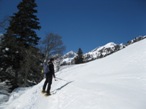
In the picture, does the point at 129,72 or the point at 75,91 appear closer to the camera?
the point at 75,91

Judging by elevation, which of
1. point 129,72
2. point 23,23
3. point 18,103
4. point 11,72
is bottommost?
point 18,103

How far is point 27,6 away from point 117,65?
943 inches

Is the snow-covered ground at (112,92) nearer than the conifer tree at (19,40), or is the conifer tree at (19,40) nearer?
the snow-covered ground at (112,92)

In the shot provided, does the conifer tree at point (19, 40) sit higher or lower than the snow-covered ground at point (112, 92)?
higher

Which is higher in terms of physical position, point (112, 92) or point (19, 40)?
point (19, 40)

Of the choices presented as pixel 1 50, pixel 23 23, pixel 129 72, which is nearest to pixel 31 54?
pixel 1 50

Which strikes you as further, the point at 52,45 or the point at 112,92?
the point at 52,45

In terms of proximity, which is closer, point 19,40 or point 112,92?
point 112,92

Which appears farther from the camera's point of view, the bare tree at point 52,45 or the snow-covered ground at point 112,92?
the bare tree at point 52,45

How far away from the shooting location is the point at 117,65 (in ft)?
47.9

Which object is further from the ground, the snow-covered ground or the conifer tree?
the conifer tree

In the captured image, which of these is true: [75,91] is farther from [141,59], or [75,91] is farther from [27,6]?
[27,6]

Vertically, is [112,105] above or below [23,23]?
below

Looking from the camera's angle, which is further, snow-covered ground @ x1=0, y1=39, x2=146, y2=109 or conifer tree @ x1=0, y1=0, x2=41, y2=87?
conifer tree @ x1=0, y1=0, x2=41, y2=87
